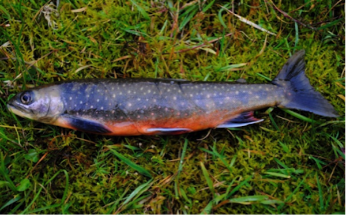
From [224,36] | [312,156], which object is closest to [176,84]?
[224,36]

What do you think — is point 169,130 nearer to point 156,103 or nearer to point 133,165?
point 156,103

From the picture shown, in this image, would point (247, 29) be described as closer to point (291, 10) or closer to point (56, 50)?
point (291, 10)

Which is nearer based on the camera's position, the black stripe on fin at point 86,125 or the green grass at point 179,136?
the black stripe on fin at point 86,125

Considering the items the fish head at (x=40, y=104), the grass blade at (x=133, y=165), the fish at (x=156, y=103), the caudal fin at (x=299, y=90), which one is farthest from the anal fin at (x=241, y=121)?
the fish head at (x=40, y=104)

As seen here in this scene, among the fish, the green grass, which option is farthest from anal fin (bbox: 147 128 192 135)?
the green grass

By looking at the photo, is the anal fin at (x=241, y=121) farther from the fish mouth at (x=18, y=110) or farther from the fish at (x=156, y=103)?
the fish mouth at (x=18, y=110)

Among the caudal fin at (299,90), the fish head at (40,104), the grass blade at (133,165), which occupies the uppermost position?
the caudal fin at (299,90)

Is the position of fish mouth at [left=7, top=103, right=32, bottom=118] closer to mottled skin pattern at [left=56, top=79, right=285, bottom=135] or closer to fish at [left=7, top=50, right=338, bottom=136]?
fish at [left=7, top=50, right=338, bottom=136]
